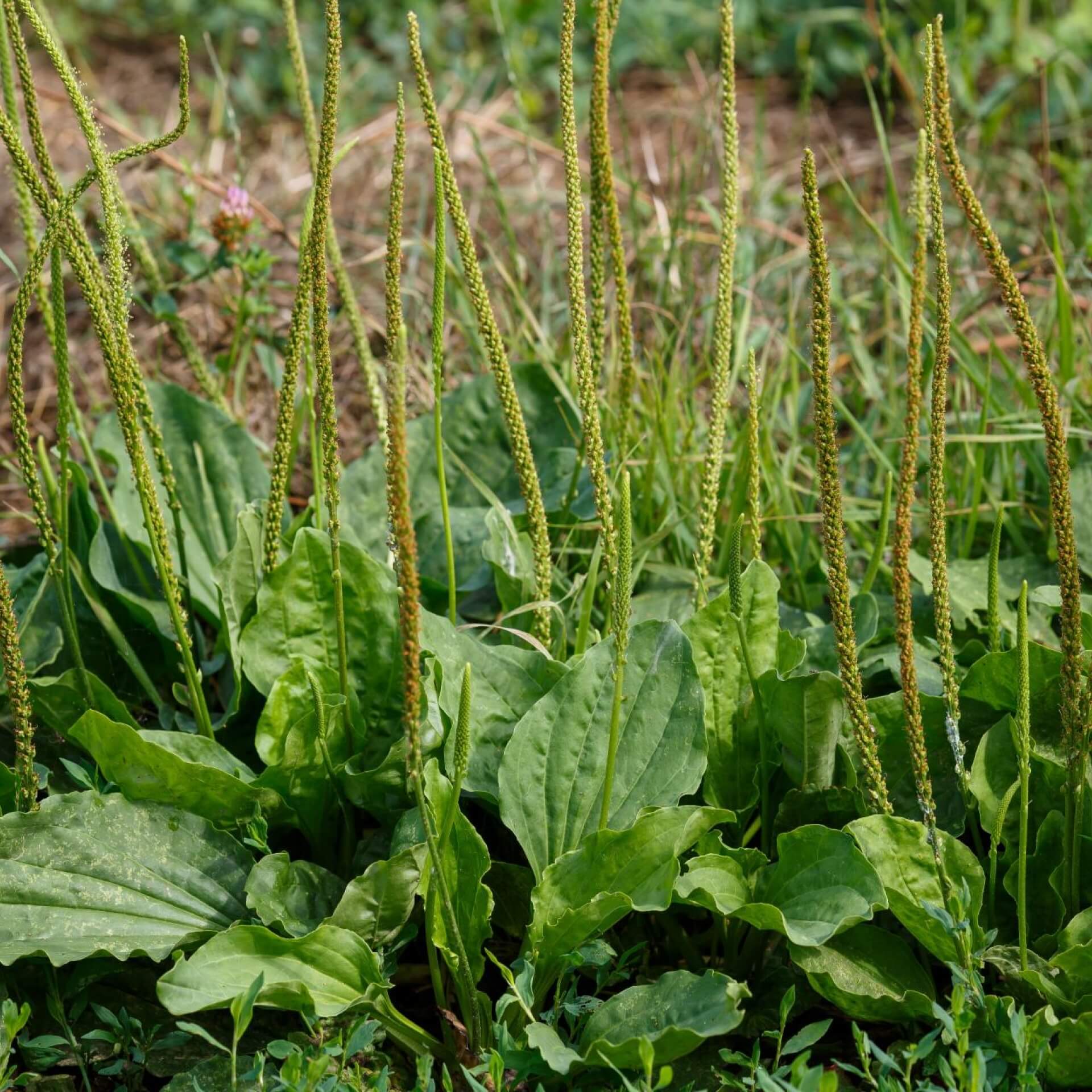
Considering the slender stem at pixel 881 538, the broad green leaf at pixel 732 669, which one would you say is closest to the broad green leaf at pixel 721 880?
the broad green leaf at pixel 732 669

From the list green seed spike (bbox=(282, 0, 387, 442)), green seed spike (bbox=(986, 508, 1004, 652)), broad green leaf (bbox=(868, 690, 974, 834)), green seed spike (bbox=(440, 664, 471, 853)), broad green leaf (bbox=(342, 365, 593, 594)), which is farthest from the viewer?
broad green leaf (bbox=(342, 365, 593, 594))

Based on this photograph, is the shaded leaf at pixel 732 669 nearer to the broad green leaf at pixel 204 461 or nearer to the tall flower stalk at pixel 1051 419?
the tall flower stalk at pixel 1051 419

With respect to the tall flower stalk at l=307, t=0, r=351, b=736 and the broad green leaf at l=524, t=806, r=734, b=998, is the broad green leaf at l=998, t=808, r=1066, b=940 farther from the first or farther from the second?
the tall flower stalk at l=307, t=0, r=351, b=736

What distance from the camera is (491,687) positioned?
2.06m

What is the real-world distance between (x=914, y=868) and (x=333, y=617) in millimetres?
1024

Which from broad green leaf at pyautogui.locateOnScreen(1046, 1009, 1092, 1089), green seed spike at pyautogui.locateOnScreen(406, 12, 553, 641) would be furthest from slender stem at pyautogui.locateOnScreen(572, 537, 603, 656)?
broad green leaf at pyautogui.locateOnScreen(1046, 1009, 1092, 1089)

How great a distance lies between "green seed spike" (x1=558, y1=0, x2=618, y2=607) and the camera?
1907mm

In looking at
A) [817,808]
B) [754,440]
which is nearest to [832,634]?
[817,808]

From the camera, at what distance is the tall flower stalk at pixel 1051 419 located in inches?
61.2

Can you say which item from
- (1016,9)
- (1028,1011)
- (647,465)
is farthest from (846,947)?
(1016,9)

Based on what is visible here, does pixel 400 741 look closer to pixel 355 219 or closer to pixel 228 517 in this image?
pixel 228 517

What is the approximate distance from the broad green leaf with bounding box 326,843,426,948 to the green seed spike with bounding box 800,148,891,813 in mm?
620

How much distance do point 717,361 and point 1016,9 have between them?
399 cm

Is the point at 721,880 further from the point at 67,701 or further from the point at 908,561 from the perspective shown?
the point at 67,701
